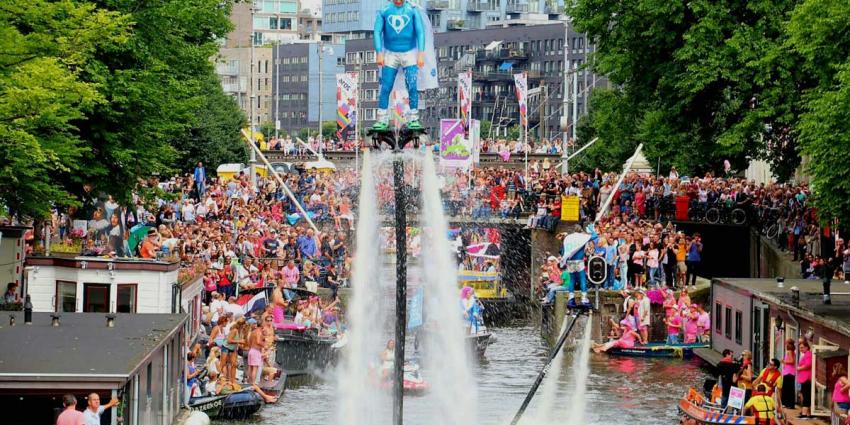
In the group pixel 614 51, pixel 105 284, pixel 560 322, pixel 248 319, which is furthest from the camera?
pixel 614 51

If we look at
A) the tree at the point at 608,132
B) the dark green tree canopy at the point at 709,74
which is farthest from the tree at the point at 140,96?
the tree at the point at 608,132

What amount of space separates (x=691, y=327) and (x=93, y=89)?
2253cm

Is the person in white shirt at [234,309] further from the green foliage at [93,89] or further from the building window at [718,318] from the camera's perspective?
the building window at [718,318]

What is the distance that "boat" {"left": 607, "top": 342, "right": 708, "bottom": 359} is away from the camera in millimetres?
53719

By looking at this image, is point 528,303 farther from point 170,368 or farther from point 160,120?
point 170,368

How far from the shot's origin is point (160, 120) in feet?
161

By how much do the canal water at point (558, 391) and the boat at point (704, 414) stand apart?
115 inches

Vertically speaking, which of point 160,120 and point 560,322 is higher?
point 160,120

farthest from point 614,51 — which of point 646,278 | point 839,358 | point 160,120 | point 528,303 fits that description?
point 839,358

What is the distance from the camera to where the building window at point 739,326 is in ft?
150

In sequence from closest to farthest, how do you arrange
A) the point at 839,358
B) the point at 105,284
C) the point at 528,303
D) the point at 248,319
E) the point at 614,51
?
1. the point at 839,358
2. the point at 105,284
3. the point at 248,319
4. the point at 614,51
5. the point at 528,303

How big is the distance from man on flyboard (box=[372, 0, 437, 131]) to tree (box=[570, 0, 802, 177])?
33270 mm

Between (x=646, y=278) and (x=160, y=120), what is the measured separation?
17596mm

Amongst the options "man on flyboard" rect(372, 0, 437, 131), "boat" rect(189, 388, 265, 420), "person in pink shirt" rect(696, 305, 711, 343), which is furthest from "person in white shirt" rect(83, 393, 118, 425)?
"person in pink shirt" rect(696, 305, 711, 343)
